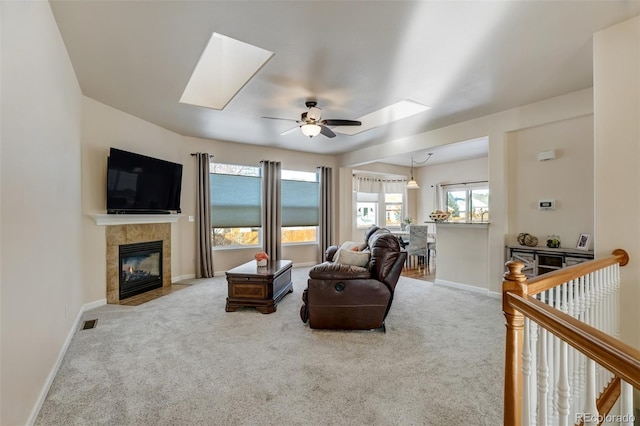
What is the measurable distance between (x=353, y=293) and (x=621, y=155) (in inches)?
101

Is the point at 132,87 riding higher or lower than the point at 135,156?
higher

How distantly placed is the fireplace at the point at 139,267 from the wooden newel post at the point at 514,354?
4779 millimetres

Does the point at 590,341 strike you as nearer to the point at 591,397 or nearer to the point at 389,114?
the point at 591,397

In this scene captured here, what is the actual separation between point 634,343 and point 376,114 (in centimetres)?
400

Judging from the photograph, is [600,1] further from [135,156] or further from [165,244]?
[165,244]

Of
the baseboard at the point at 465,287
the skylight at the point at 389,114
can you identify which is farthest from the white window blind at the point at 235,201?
the baseboard at the point at 465,287

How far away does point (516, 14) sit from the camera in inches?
85.0

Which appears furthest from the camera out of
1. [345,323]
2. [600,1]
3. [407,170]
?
[407,170]

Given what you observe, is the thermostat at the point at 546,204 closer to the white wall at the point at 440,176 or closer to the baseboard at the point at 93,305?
the white wall at the point at 440,176

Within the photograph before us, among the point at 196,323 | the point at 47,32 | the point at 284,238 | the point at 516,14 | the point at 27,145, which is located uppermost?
the point at 516,14

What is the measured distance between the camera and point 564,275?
171cm

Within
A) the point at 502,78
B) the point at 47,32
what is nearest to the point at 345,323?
the point at 502,78

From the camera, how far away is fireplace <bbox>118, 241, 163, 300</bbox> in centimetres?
433

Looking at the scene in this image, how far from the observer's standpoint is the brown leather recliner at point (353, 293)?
9.71 ft
